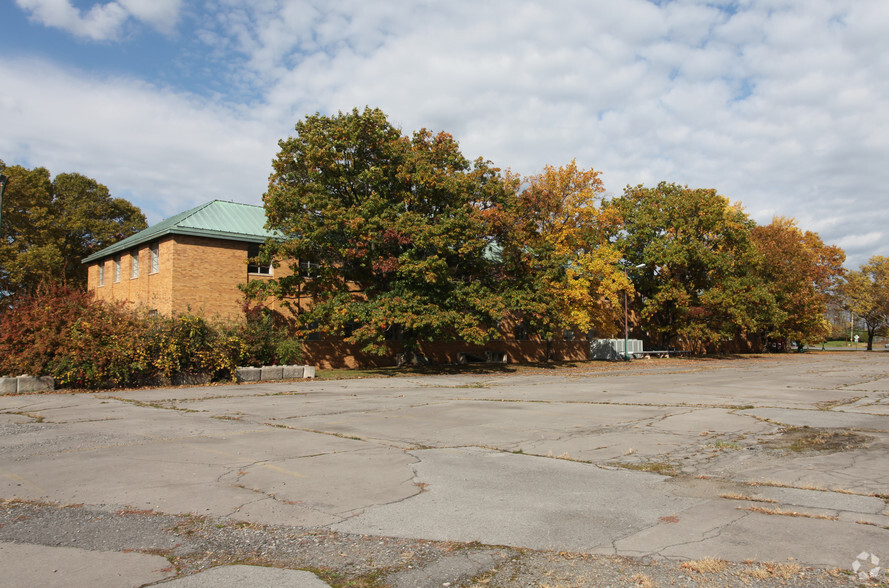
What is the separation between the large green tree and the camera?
125 ft

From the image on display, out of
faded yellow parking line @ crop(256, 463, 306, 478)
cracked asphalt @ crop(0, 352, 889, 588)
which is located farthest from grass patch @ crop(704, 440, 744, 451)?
faded yellow parking line @ crop(256, 463, 306, 478)

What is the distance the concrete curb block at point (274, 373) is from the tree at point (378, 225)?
2760 millimetres

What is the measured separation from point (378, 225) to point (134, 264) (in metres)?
16.4

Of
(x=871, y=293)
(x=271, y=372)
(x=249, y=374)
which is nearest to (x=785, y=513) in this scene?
(x=249, y=374)

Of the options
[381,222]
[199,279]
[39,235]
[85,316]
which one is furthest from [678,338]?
[39,235]

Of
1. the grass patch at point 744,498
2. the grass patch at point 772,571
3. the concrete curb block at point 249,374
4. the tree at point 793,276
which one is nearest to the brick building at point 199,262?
the concrete curb block at point 249,374

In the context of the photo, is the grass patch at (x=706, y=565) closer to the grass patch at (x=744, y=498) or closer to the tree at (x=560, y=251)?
the grass patch at (x=744, y=498)

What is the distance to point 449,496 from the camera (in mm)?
6375

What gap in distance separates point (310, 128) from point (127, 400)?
48.6 feet

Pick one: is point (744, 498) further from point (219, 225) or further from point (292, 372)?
point (219, 225)

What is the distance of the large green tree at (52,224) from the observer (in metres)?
38.2

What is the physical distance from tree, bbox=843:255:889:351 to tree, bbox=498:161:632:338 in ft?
151

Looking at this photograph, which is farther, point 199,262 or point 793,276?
point 793,276

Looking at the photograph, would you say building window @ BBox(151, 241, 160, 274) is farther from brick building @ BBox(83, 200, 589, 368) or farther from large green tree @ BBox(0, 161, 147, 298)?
large green tree @ BBox(0, 161, 147, 298)
